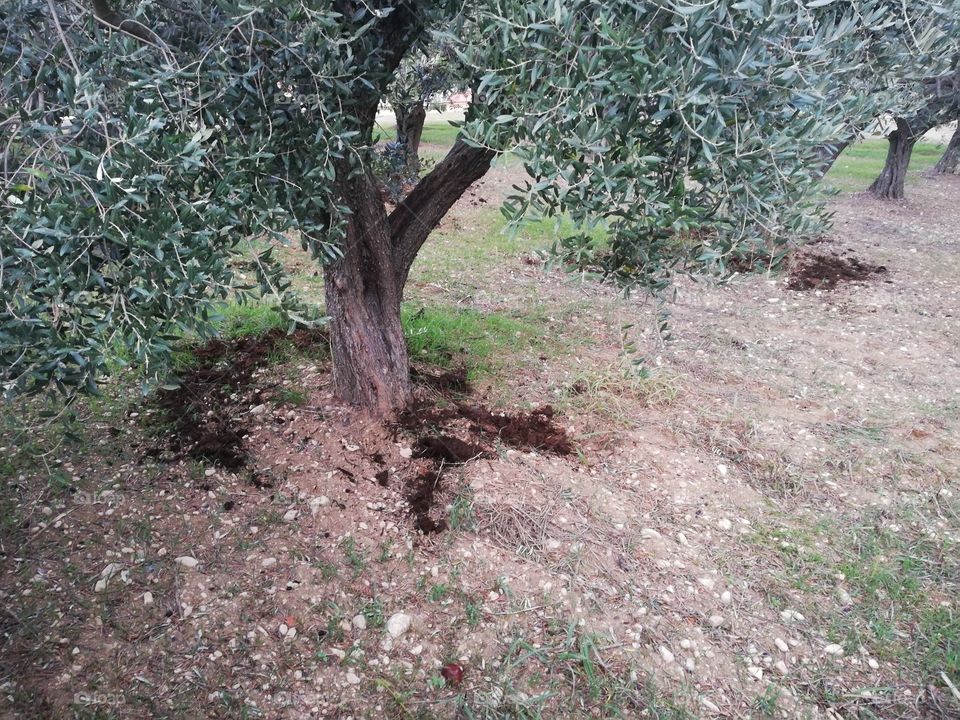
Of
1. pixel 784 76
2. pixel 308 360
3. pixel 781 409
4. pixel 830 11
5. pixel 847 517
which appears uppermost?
pixel 830 11

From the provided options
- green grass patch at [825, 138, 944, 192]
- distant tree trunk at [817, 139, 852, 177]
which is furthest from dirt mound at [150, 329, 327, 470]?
green grass patch at [825, 138, 944, 192]

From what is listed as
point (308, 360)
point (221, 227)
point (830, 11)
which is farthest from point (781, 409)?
point (221, 227)

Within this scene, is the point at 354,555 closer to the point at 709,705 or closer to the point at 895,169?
the point at 709,705

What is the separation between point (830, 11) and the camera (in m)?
2.56

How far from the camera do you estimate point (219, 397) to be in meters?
4.71

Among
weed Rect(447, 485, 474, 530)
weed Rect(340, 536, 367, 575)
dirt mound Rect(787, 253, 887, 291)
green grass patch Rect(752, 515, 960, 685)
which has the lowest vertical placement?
green grass patch Rect(752, 515, 960, 685)

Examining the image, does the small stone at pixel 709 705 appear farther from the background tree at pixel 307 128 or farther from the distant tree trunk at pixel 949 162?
the distant tree trunk at pixel 949 162

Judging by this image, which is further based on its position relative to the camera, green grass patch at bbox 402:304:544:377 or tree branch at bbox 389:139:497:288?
green grass patch at bbox 402:304:544:377

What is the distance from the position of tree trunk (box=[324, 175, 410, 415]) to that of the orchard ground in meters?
0.22

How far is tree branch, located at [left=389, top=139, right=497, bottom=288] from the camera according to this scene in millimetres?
4031

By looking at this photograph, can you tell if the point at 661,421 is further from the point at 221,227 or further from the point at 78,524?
the point at 78,524

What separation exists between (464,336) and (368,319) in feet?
5.39

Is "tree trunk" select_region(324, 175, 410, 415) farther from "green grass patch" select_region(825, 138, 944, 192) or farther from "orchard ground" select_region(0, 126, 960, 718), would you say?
"green grass patch" select_region(825, 138, 944, 192)

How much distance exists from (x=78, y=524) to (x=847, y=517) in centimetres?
Result: 439
